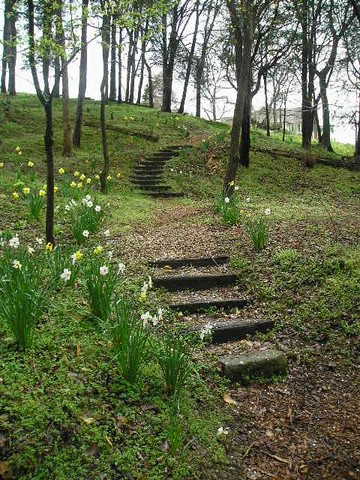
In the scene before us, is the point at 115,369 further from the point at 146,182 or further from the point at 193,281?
the point at 146,182

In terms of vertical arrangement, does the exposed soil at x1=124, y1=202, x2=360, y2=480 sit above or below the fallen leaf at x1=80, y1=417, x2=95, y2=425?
below

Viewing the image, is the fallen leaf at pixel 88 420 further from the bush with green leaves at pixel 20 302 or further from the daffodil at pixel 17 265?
the daffodil at pixel 17 265

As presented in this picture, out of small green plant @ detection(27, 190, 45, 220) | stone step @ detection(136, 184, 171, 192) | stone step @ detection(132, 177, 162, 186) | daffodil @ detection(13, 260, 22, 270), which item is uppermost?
stone step @ detection(132, 177, 162, 186)

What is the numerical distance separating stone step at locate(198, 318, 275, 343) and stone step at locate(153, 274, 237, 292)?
2.70 ft

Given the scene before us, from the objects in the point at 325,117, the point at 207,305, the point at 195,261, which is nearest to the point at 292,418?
the point at 207,305

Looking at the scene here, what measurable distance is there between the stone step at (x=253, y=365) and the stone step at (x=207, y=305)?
2.77 ft

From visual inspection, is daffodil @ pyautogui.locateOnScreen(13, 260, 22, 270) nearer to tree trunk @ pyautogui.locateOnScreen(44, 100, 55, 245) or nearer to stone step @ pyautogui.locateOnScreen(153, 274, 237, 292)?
tree trunk @ pyautogui.locateOnScreen(44, 100, 55, 245)

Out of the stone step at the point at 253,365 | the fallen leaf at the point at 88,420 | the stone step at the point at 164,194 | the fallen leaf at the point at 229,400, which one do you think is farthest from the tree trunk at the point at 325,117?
the fallen leaf at the point at 88,420

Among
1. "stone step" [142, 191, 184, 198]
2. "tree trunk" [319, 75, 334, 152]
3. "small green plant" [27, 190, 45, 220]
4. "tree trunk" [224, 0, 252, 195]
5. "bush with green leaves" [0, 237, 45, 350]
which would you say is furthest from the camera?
"tree trunk" [319, 75, 334, 152]

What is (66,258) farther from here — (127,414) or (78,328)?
(127,414)

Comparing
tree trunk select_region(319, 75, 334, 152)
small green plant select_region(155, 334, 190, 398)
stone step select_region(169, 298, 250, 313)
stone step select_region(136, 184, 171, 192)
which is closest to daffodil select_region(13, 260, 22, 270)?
small green plant select_region(155, 334, 190, 398)

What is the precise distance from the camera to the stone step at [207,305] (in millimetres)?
3928

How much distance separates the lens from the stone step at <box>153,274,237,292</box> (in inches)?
173

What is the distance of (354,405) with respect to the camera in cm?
283
